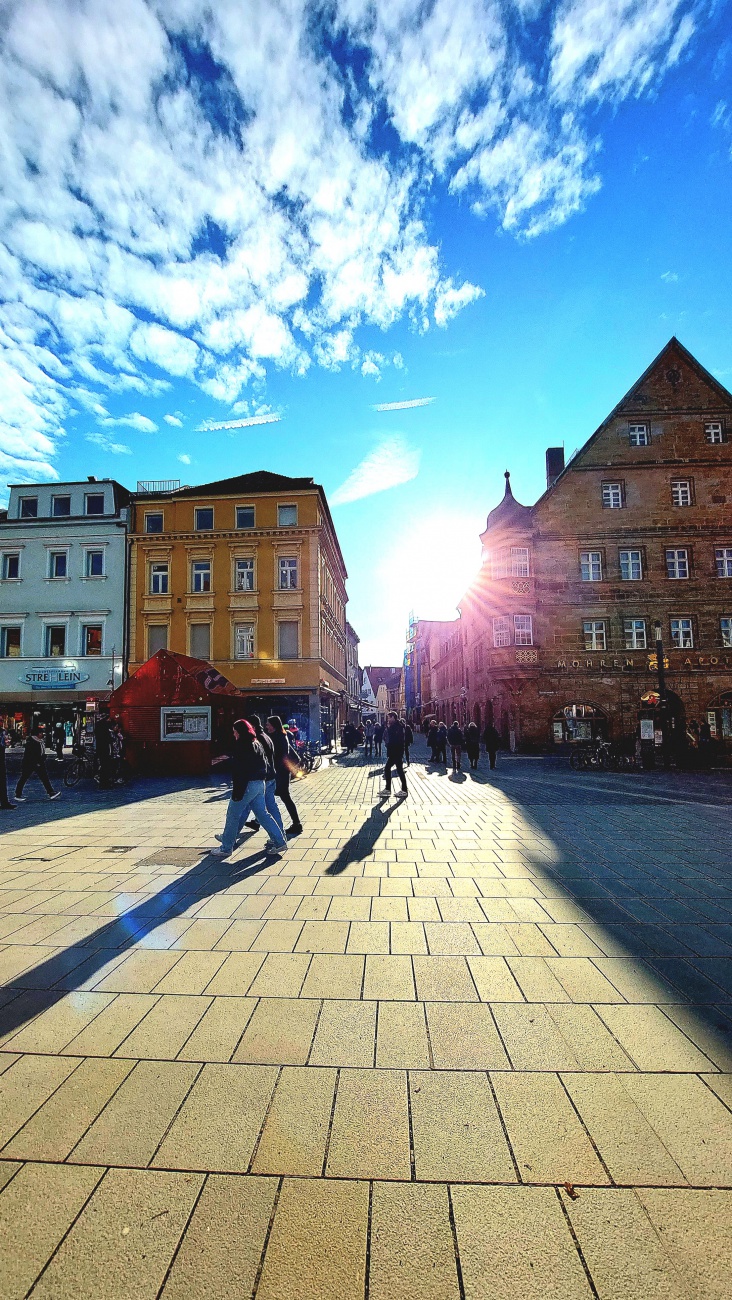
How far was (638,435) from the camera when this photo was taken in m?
29.7

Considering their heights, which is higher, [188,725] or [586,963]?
[188,725]

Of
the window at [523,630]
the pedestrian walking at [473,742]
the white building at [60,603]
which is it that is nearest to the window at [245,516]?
the white building at [60,603]

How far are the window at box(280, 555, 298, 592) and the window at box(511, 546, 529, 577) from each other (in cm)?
1181

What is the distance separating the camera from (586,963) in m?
3.93

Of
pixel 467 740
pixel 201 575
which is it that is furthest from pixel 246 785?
pixel 201 575

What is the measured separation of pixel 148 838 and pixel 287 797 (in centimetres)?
205

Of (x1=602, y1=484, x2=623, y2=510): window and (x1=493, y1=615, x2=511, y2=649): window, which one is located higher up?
(x1=602, y1=484, x2=623, y2=510): window

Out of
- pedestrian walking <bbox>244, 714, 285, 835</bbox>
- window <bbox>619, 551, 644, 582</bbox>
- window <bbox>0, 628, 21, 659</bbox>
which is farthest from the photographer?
window <bbox>0, 628, 21, 659</bbox>

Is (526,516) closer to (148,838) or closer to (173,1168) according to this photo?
(148,838)

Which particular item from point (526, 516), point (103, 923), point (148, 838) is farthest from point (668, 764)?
point (103, 923)

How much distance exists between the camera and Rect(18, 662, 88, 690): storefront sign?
1232 inches

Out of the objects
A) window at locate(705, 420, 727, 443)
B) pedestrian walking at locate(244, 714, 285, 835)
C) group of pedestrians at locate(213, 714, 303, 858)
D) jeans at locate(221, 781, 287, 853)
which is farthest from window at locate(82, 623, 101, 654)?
window at locate(705, 420, 727, 443)

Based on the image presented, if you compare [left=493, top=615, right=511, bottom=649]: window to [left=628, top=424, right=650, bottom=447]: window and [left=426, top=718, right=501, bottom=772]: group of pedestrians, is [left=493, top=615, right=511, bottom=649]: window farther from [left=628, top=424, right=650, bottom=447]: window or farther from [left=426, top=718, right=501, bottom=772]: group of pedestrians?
[left=628, top=424, right=650, bottom=447]: window

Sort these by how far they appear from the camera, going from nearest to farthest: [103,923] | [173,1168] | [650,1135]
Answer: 1. [173,1168]
2. [650,1135]
3. [103,923]
